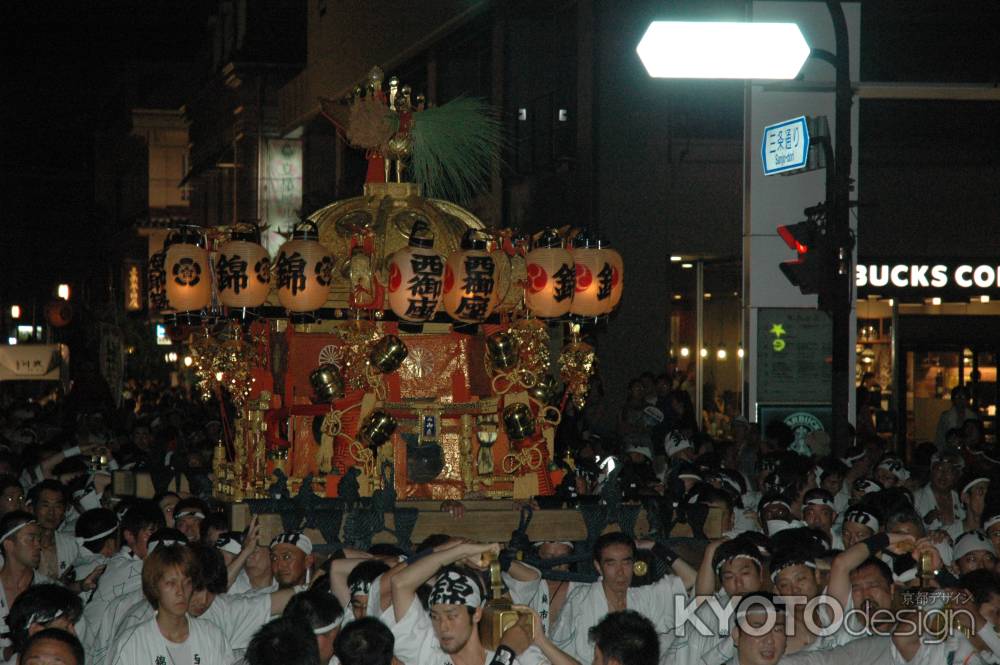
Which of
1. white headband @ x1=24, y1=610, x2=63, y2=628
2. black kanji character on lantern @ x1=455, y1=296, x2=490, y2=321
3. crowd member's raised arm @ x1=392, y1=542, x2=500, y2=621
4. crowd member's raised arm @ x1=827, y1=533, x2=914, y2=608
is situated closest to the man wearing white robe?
crowd member's raised arm @ x1=827, y1=533, x2=914, y2=608

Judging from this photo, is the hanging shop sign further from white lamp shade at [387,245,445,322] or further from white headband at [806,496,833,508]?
white headband at [806,496,833,508]

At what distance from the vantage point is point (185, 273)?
1102 centimetres

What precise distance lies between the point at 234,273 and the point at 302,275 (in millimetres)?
576

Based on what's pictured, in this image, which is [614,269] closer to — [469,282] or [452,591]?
[469,282]

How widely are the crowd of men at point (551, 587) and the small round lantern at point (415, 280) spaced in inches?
67.5

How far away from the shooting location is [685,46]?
13305mm

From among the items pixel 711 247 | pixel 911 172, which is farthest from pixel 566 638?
pixel 911 172

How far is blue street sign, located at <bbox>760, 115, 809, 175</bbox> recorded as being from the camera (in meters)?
14.6

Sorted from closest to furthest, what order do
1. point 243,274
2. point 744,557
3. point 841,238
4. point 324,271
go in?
1. point 744,557
2. point 324,271
3. point 243,274
4. point 841,238

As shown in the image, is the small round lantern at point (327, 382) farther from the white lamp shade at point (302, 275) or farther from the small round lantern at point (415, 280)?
the small round lantern at point (415, 280)

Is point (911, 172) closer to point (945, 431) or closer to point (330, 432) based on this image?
point (945, 431)

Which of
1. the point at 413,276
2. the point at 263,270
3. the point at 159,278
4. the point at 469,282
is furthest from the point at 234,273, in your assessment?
the point at 469,282

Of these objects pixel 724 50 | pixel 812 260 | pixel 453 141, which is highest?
pixel 724 50

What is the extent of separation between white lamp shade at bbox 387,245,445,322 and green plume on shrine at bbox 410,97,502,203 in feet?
6.08
